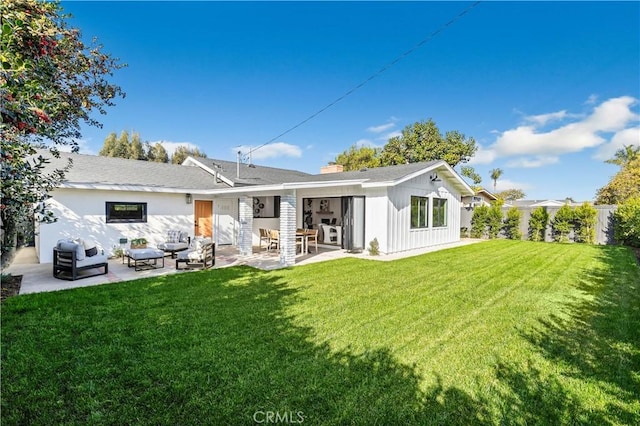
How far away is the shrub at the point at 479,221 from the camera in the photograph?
1869 cm

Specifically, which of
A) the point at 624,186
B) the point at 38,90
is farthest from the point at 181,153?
the point at 624,186

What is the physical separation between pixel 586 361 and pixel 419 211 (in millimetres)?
10470

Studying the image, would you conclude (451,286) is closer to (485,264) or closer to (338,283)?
(338,283)

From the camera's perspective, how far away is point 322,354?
146 inches

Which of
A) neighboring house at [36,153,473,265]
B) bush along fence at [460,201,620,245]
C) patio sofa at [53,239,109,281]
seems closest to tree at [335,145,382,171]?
bush along fence at [460,201,620,245]

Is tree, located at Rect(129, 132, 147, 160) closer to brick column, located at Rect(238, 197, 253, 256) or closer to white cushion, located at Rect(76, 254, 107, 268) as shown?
brick column, located at Rect(238, 197, 253, 256)

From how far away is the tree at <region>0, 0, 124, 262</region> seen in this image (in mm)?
3490

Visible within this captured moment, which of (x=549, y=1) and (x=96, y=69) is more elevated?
(x=549, y=1)

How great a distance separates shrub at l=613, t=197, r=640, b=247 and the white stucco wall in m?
19.4

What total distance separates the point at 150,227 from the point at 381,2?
11.4 m

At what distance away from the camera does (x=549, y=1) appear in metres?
8.24

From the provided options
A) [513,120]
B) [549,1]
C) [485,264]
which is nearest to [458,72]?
[549,1]

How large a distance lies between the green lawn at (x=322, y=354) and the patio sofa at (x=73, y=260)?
1296 millimetres

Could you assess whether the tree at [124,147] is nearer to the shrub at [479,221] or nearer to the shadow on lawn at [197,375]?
the shrub at [479,221]
